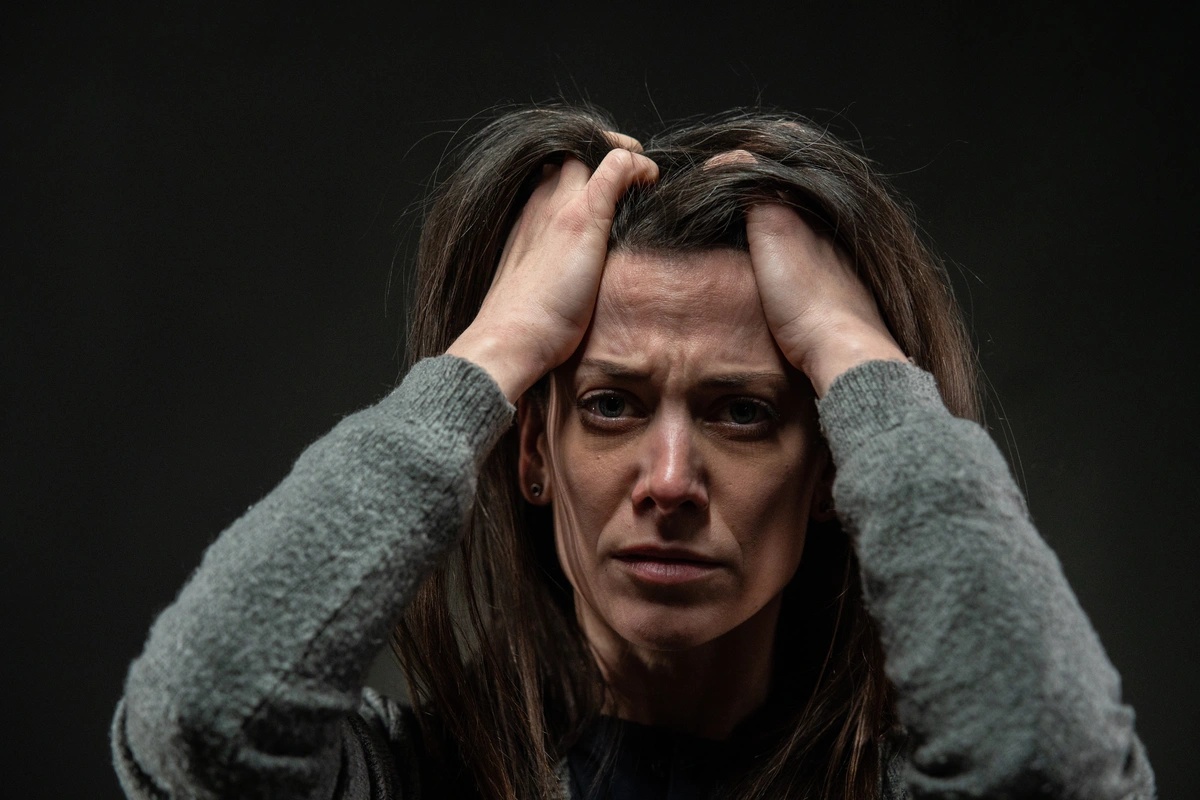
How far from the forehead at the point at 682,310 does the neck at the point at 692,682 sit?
38 centimetres

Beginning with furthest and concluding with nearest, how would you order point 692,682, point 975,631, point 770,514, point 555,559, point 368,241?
point 368,241 → point 555,559 → point 692,682 → point 770,514 → point 975,631

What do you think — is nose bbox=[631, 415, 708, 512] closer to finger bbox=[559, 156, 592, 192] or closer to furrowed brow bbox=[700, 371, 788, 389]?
furrowed brow bbox=[700, 371, 788, 389]

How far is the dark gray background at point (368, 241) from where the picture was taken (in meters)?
1.98

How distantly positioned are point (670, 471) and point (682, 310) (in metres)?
0.20

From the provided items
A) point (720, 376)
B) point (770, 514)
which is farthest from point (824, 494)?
point (720, 376)

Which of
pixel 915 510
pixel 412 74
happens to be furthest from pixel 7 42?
pixel 915 510

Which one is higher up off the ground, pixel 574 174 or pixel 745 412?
pixel 574 174

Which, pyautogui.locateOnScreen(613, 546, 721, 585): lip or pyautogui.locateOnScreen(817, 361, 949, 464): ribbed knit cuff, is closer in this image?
pyautogui.locateOnScreen(817, 361, 949, 464): ribbed knit cuff

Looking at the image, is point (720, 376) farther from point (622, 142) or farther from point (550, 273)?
point (622, 142)

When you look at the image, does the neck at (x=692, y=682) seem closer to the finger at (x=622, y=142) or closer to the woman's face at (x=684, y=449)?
the woman's face at (x=684, y=449)

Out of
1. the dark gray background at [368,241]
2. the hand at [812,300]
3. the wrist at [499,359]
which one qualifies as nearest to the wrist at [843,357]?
the hand at [812,300]

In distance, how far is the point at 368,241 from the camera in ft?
6.72

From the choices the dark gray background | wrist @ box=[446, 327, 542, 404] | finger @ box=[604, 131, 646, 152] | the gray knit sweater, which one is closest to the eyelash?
wrist @ box=[446, 327, 542, 404]

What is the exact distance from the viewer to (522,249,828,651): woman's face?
144 cm
